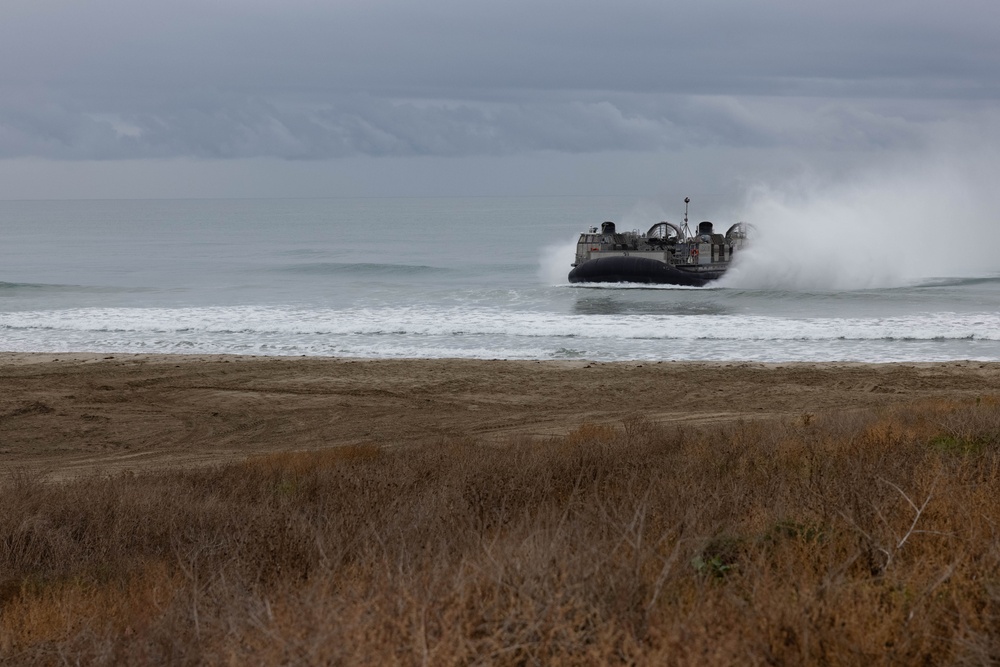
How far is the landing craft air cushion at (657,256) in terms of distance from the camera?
121ft

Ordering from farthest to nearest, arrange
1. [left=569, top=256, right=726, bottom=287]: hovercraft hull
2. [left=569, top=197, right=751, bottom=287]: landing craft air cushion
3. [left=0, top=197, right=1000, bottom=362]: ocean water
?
[left=569, top=197, right=751, bottom=287]: landing craft air cushion < [left=569, top=256, right=726, bottom=287]: hovercraft hull < [left=0, top=197, right=1000, bottom=362]: ocean water

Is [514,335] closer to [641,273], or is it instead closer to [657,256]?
[641,273]

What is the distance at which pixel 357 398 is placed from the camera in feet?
46.5

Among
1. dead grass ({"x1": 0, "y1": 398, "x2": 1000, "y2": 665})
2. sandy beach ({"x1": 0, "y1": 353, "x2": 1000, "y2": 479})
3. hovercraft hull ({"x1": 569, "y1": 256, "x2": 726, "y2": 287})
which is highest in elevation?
hovercraft hull ({"x1": 569, "y1": 256, "x2": 726, "y2": 287})

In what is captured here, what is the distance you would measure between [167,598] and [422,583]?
1733mm

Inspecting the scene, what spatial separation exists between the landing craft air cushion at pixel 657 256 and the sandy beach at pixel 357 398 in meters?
20.0

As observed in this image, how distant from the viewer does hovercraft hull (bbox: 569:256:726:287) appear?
1442 inches

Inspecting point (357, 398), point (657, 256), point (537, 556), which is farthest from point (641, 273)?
point (537, 556)

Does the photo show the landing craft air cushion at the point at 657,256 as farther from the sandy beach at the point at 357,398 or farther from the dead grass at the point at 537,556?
the dead grass at the point at 537,556

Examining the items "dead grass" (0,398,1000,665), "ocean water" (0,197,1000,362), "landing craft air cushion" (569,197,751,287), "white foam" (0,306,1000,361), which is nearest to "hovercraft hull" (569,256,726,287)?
"landing craft air cushion" (569,197,751,287)

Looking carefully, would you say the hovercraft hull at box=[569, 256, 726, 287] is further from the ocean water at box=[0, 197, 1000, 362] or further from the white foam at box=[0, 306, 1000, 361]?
the white foam at box=[0, 306, 1000, 361]

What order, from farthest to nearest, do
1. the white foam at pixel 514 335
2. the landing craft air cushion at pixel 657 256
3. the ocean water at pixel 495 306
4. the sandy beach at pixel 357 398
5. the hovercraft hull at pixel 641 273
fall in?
the landing craft air cushion at pixel 657 256 → the hovercraft hull at pixel 641 273 → the ocean water at pixel 495 306 → the white foam at pixel 514 335 → the sandy beach at pixel 357 398

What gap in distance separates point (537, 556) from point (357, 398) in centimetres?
1075

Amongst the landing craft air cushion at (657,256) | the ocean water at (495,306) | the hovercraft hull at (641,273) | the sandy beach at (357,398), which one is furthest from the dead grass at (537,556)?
the landing craft air cushion at (657,256)
